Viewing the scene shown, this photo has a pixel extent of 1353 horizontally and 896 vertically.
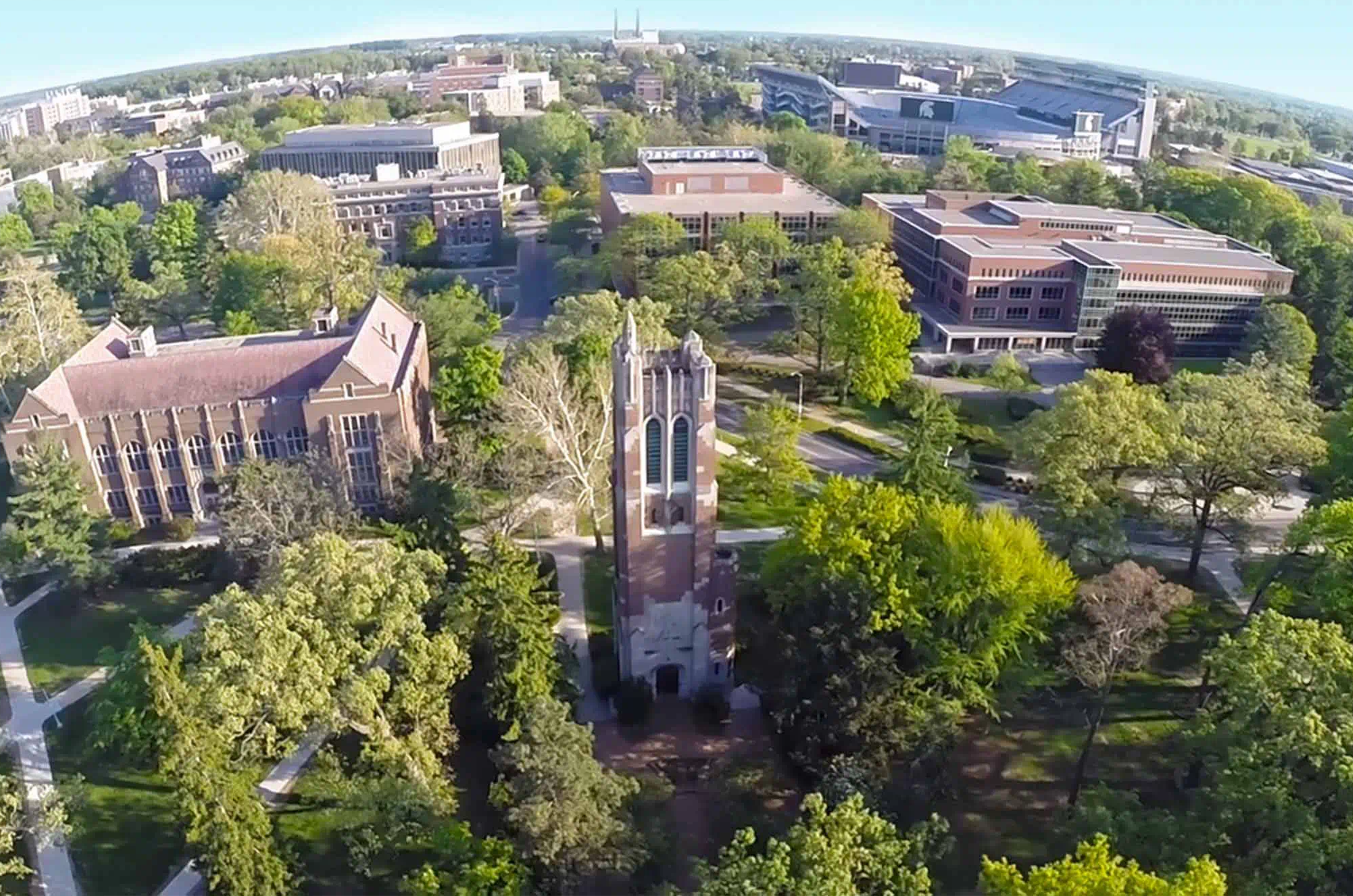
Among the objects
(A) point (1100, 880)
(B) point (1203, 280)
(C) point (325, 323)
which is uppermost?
(C) point (325, 323)

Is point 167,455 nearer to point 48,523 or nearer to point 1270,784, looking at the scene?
point 48,523

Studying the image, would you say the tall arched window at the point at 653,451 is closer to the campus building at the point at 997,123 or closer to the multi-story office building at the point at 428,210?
the multi-story office building at the point at 428,210

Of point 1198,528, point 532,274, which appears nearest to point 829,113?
point 532,274

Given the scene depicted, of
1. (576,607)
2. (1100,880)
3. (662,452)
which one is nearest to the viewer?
(1100,880)

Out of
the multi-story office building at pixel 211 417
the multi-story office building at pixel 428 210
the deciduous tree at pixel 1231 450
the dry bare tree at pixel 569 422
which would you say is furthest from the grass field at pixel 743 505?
the multi-story office building at pixel 428 210

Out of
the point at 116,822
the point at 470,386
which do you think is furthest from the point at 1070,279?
the point at 116,822

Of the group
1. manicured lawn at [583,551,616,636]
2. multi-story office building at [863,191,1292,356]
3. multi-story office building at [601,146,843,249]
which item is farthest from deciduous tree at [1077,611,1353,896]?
multi-story office building at [601,146,843,249]
